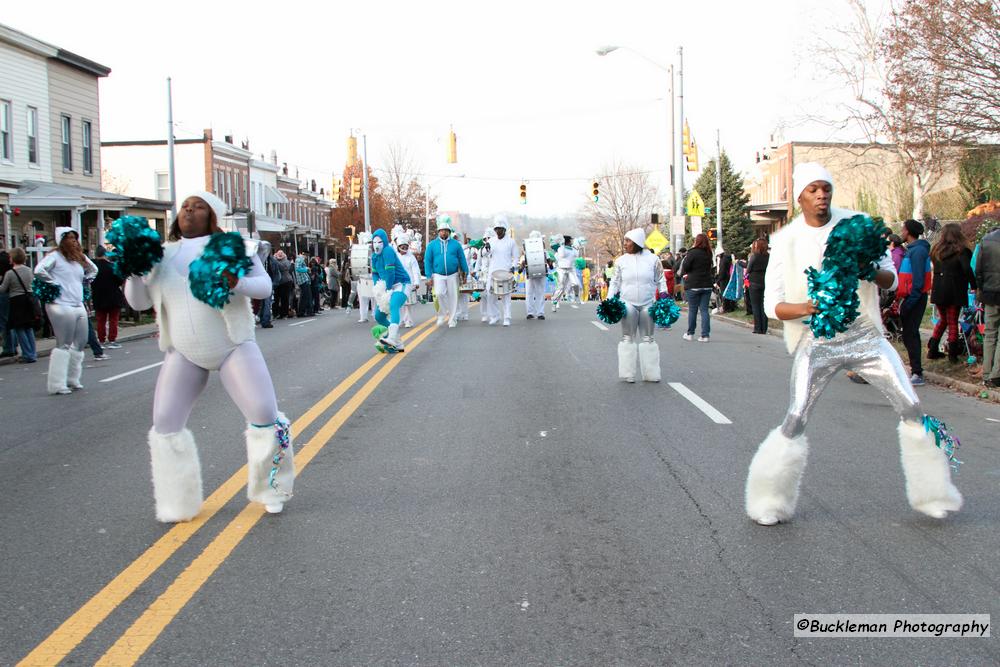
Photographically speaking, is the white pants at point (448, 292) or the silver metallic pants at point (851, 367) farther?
the white pants at point (448, 292)

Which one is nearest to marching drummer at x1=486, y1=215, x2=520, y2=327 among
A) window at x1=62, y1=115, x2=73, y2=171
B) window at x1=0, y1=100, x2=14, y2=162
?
window at x1=0, y1=100, x2=14, y2=162

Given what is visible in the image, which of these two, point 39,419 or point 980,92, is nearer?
point 39,419

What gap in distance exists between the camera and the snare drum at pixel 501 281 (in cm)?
2203

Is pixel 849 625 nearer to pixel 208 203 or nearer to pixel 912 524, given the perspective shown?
pixel 912 524

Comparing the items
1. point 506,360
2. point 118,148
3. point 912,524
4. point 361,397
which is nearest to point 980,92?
point 506,360

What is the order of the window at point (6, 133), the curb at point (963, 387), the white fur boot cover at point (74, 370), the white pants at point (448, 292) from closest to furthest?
the curb at point (963, 387) < the white fur boot cover at point (74, 370) < the white pants at point (448, 292) < the window at point (6, 133)

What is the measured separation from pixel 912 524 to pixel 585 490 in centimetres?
198

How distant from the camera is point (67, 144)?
3198cm

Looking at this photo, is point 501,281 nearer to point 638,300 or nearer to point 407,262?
point 407,262

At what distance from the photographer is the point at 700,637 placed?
161 inches

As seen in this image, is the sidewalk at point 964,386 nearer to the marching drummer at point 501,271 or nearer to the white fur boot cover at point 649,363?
the white fur boot cover at point 649,363

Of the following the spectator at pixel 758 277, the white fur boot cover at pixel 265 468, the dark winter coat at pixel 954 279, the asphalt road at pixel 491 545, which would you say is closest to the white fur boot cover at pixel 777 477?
the asphalt road at pixel 491 545

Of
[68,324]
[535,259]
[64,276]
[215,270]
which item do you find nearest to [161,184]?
[535,259]

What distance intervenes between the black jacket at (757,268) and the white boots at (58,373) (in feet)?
40.3
